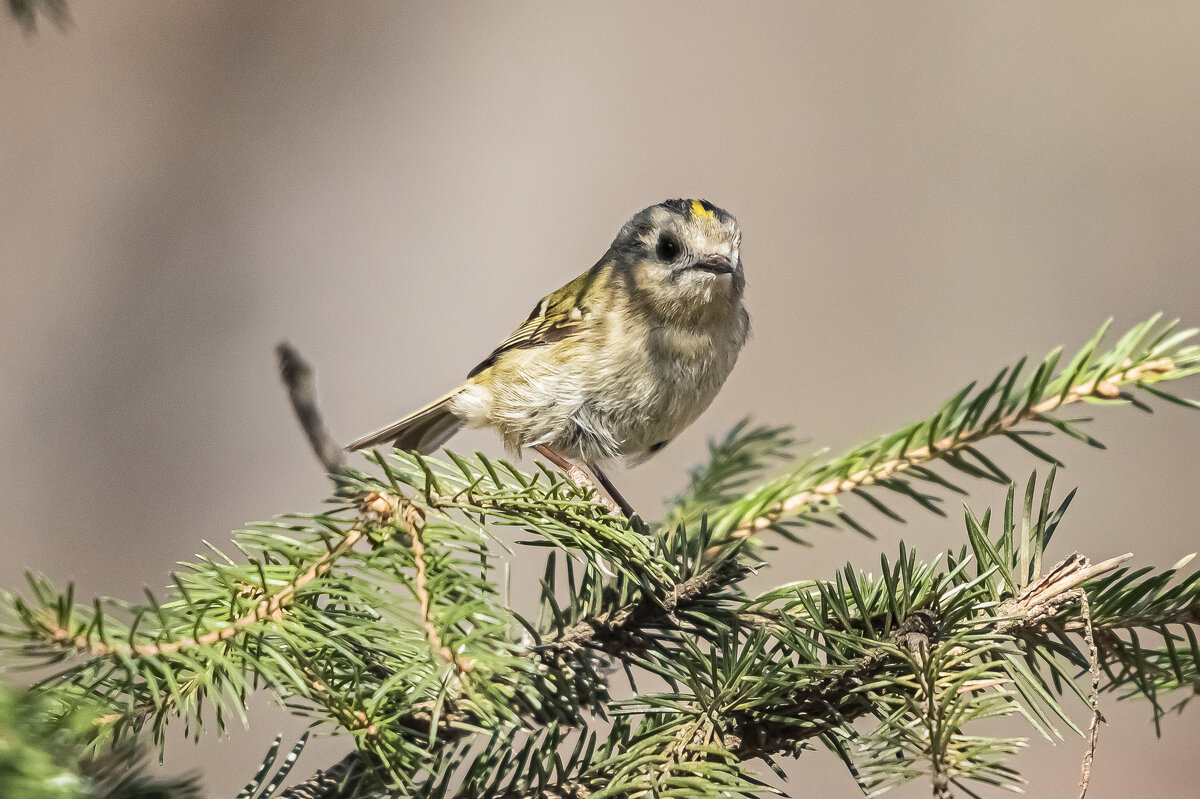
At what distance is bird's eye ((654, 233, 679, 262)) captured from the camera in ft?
3.71

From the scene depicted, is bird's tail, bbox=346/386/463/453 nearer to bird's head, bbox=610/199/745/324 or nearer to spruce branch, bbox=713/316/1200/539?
bird's head, bbox=610/199/745/324

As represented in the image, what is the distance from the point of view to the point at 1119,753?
1996mm

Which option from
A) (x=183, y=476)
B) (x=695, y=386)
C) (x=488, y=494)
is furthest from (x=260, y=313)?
(x=488, y=494)

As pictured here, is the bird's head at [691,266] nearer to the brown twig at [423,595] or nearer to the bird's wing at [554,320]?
the bird's wing at [554,320]

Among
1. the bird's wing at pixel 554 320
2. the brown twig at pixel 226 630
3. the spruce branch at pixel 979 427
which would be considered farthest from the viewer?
the bird's wing at pixel 554 320

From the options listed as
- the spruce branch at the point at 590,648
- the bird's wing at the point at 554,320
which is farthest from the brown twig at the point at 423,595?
the bird's wing at the point at 554,320

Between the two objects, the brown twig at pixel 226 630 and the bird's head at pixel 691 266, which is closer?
the brown twig at pixel 226 630

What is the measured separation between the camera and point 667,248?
1.14 m

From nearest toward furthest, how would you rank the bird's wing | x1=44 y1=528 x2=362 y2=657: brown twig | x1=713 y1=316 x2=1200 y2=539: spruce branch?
1. x1=44 y1=528 x2=362 y2=657: brown twig
2. x1=713 y1=316 x2=1200 y2=539: spruce branch
3. the bird's wing

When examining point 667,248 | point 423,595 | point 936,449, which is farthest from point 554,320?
point 423,595

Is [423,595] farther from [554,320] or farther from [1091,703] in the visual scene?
[554,320]

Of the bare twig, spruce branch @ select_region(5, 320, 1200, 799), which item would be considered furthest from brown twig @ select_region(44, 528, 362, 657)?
the bare twig

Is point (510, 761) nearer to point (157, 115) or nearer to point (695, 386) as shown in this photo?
point (695, 386)

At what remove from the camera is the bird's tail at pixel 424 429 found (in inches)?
47.2
